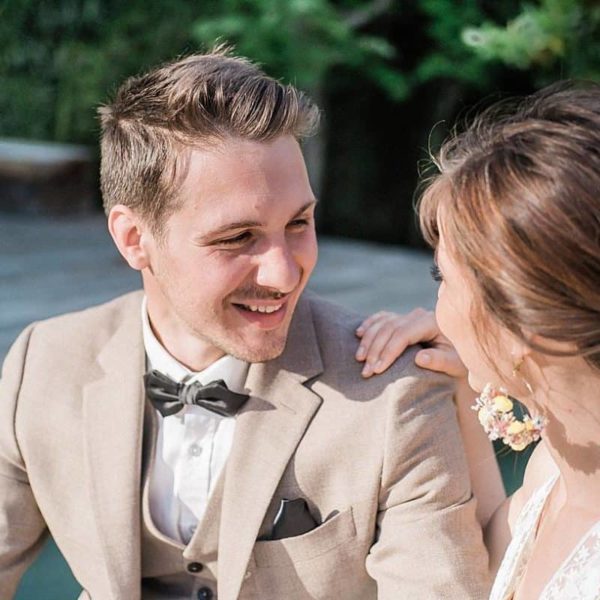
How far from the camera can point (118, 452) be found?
194 cm

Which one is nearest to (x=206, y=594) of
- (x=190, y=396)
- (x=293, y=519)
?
(x=293, y=519)

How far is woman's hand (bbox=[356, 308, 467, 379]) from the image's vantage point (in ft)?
6.08

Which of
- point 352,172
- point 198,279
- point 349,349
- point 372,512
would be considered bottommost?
point 352,172

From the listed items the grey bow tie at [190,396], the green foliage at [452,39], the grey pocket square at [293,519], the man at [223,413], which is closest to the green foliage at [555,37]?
the green foliage at [452,39]

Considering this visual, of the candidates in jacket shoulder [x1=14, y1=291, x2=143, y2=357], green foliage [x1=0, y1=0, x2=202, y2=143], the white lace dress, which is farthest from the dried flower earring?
green foliage [x1=0, y1=0, x2=202, y2=143]

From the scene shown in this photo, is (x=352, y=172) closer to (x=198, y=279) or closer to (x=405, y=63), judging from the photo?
A: (x=405, y=63)

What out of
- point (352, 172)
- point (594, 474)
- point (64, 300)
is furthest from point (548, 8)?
point (352, 172)

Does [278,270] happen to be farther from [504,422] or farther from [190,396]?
[504,422]

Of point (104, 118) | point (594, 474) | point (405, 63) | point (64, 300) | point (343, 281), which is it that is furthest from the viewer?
point (405, 63)

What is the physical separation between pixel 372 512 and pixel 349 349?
Result: 1.01 ft

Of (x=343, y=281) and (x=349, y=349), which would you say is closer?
(x=349, y=349)

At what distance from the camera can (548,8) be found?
5.17 m

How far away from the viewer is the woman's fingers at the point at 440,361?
1.85 meters

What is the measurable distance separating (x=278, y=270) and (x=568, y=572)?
72 centimetres
